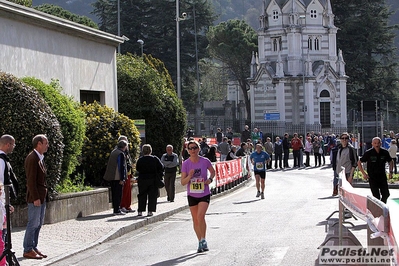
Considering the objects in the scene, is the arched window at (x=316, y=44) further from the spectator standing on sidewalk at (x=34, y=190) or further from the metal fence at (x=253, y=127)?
the spectator standing on sidewalk at (x=34, y=190)

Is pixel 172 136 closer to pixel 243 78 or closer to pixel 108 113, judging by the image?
pixel 108 113

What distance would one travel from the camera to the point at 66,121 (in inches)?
770

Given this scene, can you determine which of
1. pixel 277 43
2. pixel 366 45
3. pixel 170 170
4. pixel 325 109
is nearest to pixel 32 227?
pixel 170 170

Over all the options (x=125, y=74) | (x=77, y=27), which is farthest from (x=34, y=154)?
(x=125, y=74)

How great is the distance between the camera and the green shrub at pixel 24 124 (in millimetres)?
16984

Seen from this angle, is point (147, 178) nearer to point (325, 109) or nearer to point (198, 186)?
point (198, 186)

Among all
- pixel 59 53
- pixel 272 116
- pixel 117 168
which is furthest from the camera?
pixel 272 116

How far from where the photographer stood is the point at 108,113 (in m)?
23.7

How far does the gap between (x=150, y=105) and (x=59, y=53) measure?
25.7ft

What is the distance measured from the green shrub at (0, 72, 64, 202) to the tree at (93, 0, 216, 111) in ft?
204

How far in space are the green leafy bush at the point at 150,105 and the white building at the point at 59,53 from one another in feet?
8.94

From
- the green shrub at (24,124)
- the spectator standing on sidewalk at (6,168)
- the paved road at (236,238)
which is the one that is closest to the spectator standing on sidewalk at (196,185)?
the paved road at (236,238)

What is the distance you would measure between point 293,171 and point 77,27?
72.6 ft

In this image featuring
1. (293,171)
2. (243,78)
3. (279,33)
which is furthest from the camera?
(243,78)
